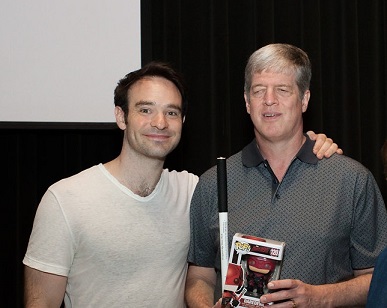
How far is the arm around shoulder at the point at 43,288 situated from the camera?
84.3 inches

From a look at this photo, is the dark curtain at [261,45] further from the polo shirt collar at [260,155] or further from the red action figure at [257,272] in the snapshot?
the red action figure at [257,272]

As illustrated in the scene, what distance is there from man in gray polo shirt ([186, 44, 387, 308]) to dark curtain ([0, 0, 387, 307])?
1060mm

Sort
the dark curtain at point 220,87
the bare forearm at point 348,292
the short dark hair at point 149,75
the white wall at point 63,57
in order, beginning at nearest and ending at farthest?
the bare forearm at point 348,292 < the short dark hair at point 149,75 < the white wall at point 63,57 < the dark curtain at point 220,87

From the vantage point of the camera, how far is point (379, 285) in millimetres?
1613

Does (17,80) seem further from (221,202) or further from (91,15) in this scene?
(221,202)

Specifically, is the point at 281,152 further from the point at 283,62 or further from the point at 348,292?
the point at 348,292

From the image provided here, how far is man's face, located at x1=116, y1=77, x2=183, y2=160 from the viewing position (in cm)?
222

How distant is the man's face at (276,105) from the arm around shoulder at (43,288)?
86 cm

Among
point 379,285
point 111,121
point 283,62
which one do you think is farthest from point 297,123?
point 111,121

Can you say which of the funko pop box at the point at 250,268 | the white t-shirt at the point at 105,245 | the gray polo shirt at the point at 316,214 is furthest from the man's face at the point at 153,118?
the funko pop box at the point at 250,268

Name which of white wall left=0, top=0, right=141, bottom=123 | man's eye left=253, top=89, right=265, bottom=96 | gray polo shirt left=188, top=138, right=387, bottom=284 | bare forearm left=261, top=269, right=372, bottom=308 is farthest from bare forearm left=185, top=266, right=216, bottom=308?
white wall left=0, top=0, right=141, bottom=123

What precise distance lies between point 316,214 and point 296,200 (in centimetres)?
8

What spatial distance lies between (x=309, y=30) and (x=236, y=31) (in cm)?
39

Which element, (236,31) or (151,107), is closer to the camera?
(151,107)
